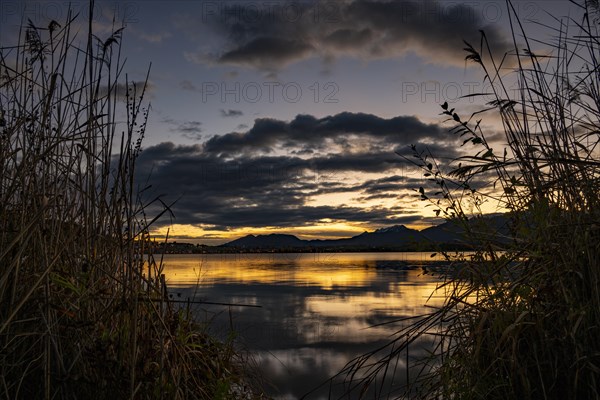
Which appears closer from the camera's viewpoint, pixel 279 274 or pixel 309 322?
pixel 309 322

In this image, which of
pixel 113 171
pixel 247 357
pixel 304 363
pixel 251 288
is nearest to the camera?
pixel 113 171

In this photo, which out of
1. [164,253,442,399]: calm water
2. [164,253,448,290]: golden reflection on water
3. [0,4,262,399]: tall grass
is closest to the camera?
[0,4,262,399]: tall grass

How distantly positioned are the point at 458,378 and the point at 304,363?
10.2 ft

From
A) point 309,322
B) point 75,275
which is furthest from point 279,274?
point 75,275

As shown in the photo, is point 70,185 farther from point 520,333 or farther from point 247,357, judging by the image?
point 520,333

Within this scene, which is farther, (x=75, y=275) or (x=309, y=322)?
(x=309, y=322)

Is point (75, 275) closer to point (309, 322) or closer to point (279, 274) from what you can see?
point (309, 322)

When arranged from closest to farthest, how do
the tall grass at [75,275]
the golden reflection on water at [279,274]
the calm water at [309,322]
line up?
the tall grass at [75,275] < the calm water at [309,322] < the golden reflection on water at [279,274]

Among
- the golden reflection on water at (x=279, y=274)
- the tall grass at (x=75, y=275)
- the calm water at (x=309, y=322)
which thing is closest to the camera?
the tall grass at (x=75, y=275)

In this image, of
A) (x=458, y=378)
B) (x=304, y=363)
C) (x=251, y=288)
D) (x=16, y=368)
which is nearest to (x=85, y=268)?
(x=16, y=368)

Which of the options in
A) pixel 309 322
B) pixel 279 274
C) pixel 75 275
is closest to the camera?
pixel 75 275

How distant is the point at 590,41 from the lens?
314 cm

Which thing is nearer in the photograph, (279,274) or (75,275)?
(75,275)

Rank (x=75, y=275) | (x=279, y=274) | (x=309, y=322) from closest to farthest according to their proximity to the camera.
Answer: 1. (x=75, y=275)
2. (x=309, y=322)
3. (x=279, y=274)
